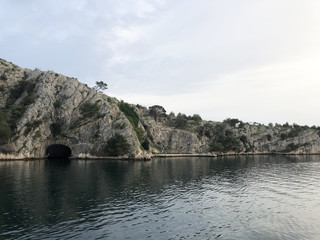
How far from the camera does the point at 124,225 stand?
1154 inches

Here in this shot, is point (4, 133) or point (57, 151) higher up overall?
point (4, 133)

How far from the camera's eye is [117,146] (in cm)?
12481

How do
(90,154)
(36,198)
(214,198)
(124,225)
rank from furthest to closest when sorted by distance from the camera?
(90,154)
(214,198)
(36,198)
(124,225)

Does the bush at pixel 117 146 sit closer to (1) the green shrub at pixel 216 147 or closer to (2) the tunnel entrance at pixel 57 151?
(2) the tunnel entrance at pixel 57 151

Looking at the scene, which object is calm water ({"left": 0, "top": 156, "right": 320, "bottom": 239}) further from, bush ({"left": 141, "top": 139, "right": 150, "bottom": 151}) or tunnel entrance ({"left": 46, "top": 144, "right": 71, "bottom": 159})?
bush ({"left": 141, "top": 139, "right": 150, "bottom": 151})

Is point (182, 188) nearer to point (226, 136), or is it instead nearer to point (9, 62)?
point (226, 136)

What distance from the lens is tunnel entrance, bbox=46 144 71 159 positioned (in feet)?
439

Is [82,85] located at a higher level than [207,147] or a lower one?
higher

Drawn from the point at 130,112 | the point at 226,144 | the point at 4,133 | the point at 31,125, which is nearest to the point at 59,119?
the point at 31,125

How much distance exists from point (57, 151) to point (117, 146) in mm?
40415

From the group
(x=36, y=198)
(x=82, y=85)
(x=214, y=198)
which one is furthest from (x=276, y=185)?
(x=82, y=85)

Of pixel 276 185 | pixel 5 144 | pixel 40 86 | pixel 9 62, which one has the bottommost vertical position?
pixel 276 185

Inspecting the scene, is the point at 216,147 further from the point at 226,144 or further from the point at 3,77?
the point at 3,77

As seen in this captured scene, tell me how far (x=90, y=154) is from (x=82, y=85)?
51.5 meters
